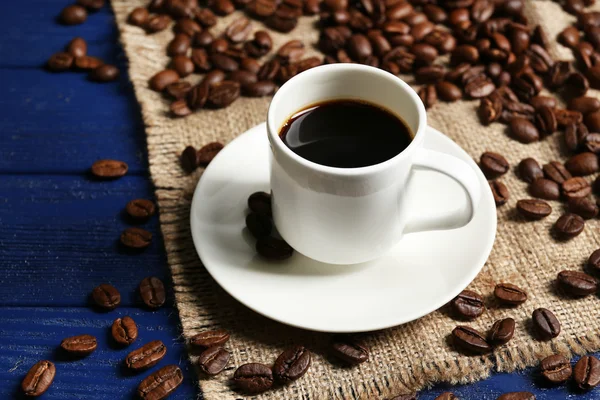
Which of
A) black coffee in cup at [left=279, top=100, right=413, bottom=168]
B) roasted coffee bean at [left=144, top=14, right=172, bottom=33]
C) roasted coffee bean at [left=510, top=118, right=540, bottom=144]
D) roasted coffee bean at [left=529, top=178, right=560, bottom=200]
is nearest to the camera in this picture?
black coffee in cup at [left=279, top=100, right=413, bottom=168]

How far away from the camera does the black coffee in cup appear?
4.11 ft

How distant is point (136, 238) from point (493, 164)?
0.79 metres

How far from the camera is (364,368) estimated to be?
1.32 meters

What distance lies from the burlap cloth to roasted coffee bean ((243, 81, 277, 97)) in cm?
2

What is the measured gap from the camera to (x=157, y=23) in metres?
1.94

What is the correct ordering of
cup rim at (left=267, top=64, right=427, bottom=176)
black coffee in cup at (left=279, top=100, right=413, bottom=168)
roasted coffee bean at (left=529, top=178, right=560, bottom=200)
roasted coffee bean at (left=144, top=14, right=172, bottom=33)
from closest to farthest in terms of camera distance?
cup rim at (left=267, top=64, right=427, bottom=176)
black coffee in cup at (left=279, top=100, right=413, bottom=168)
roasted coffee bean at (left=529, top=178, right=560, bottom=200)
roasted coffee bean at (left=144, top=14, right=172, bottom=33)

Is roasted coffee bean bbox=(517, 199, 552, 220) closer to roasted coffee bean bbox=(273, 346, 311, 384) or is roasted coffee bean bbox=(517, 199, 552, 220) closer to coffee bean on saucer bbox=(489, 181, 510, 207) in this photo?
coffee bean on saucer bbox=(489, 181, 510, 207)

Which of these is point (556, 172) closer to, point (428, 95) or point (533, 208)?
point (533, 208)

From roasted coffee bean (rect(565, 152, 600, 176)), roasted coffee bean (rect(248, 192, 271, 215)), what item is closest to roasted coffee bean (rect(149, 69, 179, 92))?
roasted coffee bean (rect(248, 192, 271, 215))

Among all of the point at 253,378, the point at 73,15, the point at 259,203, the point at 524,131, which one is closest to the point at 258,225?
the point at 259,203

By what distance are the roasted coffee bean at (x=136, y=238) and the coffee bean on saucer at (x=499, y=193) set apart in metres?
0.74

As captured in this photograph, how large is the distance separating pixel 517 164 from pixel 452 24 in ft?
1.66

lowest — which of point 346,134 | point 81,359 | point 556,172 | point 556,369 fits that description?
point 81,359

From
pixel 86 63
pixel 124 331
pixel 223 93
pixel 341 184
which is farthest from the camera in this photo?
pixel 86 63
